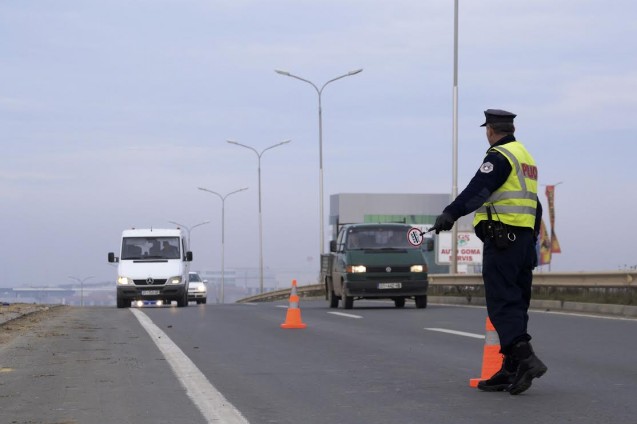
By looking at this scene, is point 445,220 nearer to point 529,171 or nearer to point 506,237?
point 506,237

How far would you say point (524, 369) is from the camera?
8.35 meters

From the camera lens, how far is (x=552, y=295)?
26047 mm

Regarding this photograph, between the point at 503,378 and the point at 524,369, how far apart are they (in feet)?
0.92

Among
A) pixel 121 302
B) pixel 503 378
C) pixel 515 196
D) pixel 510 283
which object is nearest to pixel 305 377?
pixel 503 378

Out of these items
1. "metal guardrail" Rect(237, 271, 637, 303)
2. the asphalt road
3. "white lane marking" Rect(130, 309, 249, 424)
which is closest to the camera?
"white lane marking" Rect(130, 309, 249, 424)

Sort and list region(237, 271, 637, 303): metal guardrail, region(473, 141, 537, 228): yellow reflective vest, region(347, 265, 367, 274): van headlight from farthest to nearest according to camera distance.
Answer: region(347, 265, 367, 274): van headlight
region(237, 271, 637, 303): metal guardrail
region(473, 141, 537, 228): yellow reflective vest

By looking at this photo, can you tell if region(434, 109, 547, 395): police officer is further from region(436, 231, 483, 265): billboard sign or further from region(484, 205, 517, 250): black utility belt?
region(436, 231, 483, 265): billboard sign

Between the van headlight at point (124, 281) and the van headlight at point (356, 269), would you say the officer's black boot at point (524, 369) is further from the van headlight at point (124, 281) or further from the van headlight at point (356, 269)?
the van headlight at point (124, 281)

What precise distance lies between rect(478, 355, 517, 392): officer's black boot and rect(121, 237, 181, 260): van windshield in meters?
26.4

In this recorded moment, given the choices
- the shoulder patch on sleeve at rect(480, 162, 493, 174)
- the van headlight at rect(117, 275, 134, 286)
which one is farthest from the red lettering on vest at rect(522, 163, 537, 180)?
the van headlight at rect(117, 275, 134, 286)

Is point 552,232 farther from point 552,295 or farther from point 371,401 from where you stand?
point 371,401

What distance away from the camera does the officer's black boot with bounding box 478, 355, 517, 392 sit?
8.59 m

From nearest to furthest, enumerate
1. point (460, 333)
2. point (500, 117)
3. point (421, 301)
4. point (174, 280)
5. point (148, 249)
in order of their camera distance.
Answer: point (500, 117), point (460, 333), point (421, 301), point (174, 280), point (148, 249)

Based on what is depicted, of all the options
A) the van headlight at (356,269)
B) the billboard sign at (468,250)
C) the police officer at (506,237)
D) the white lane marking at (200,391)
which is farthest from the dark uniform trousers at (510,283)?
the billboard sign at (468,250)
